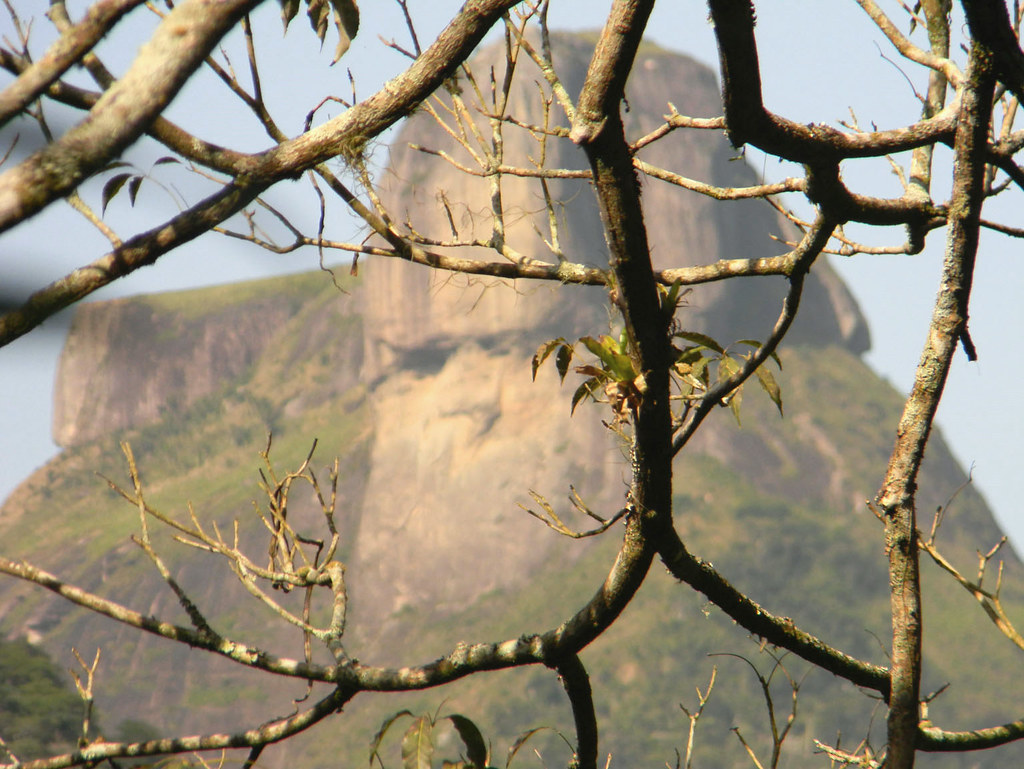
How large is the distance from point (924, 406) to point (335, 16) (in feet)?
6.03

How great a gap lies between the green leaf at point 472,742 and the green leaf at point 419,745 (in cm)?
6

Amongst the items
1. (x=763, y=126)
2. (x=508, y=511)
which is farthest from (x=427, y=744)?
(x=508, y=511)

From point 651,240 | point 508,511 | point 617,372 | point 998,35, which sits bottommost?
point 617,372

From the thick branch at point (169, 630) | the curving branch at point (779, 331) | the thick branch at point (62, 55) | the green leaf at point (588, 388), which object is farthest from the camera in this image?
the thick branch at point (169, 630)

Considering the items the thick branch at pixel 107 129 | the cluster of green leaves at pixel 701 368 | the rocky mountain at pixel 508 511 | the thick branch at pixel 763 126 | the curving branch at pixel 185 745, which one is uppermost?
the rocky mountain at pixel 508 511

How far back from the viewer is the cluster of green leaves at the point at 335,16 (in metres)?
2.34

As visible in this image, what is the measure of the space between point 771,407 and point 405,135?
33.5 metres

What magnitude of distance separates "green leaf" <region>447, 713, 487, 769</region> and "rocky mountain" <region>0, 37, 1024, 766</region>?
171 ft

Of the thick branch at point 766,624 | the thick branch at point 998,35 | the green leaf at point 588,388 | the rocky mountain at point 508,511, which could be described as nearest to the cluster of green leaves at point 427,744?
the thick branch at point 766,624

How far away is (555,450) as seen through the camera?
208ft

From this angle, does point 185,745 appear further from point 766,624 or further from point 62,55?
point 62,55

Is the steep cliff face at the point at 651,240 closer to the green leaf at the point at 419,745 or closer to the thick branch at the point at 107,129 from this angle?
the green leaf at the point at 419,745

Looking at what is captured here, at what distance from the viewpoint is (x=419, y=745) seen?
1.87 metres

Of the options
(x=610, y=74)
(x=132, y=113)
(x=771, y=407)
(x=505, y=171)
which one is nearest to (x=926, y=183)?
(x=505, y=171)
